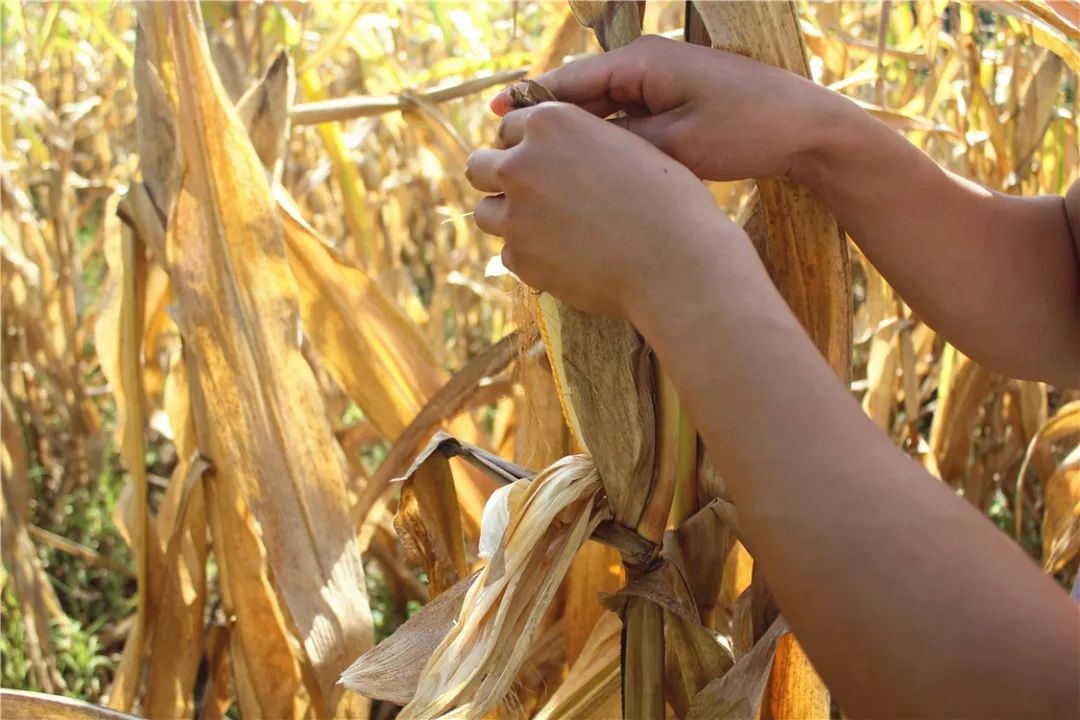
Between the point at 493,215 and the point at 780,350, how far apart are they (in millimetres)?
184

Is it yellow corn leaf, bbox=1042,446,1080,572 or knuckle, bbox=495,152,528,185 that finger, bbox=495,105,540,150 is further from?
yellow corn leaf, bbox=1042,446,1080,572

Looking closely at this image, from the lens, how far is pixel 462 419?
111cm

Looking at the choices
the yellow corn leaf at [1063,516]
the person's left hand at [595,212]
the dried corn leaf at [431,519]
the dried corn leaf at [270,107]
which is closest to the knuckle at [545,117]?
the person's left hand at [595,212]

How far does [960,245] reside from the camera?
0.67 meters

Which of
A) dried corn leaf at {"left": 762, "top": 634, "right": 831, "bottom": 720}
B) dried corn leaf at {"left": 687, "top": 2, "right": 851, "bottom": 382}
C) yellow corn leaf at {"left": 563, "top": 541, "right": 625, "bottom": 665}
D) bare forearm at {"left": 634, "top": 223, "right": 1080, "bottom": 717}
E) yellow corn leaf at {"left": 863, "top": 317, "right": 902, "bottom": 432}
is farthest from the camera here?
yellow corn leaf at {"left": 863, "top": 317, "right": 902, "bottom": 432}

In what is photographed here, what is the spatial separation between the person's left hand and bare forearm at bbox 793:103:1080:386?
6.7 inches

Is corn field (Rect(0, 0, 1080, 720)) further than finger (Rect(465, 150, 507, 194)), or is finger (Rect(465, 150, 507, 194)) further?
corn field (Rect(0, 0, 1080, 720))

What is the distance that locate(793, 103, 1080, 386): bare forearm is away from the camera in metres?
0.63

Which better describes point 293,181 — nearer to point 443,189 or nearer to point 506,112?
point 443,189

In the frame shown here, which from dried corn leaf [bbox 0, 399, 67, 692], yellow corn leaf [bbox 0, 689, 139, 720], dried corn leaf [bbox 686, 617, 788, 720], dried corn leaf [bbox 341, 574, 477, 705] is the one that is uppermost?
dried corn leaf [bbox 686, 617, 788, 720]

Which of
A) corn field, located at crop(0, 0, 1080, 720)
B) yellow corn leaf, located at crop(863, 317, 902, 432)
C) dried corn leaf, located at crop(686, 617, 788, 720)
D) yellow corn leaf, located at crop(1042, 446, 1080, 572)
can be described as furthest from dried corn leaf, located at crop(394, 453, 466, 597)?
yellow corn leaf, located at crop(863, 317, 902, 432)

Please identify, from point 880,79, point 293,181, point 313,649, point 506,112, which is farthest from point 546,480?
point 293,181

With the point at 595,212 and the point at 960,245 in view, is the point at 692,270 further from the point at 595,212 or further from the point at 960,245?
the point at 960,245

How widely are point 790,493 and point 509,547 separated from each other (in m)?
0.26
